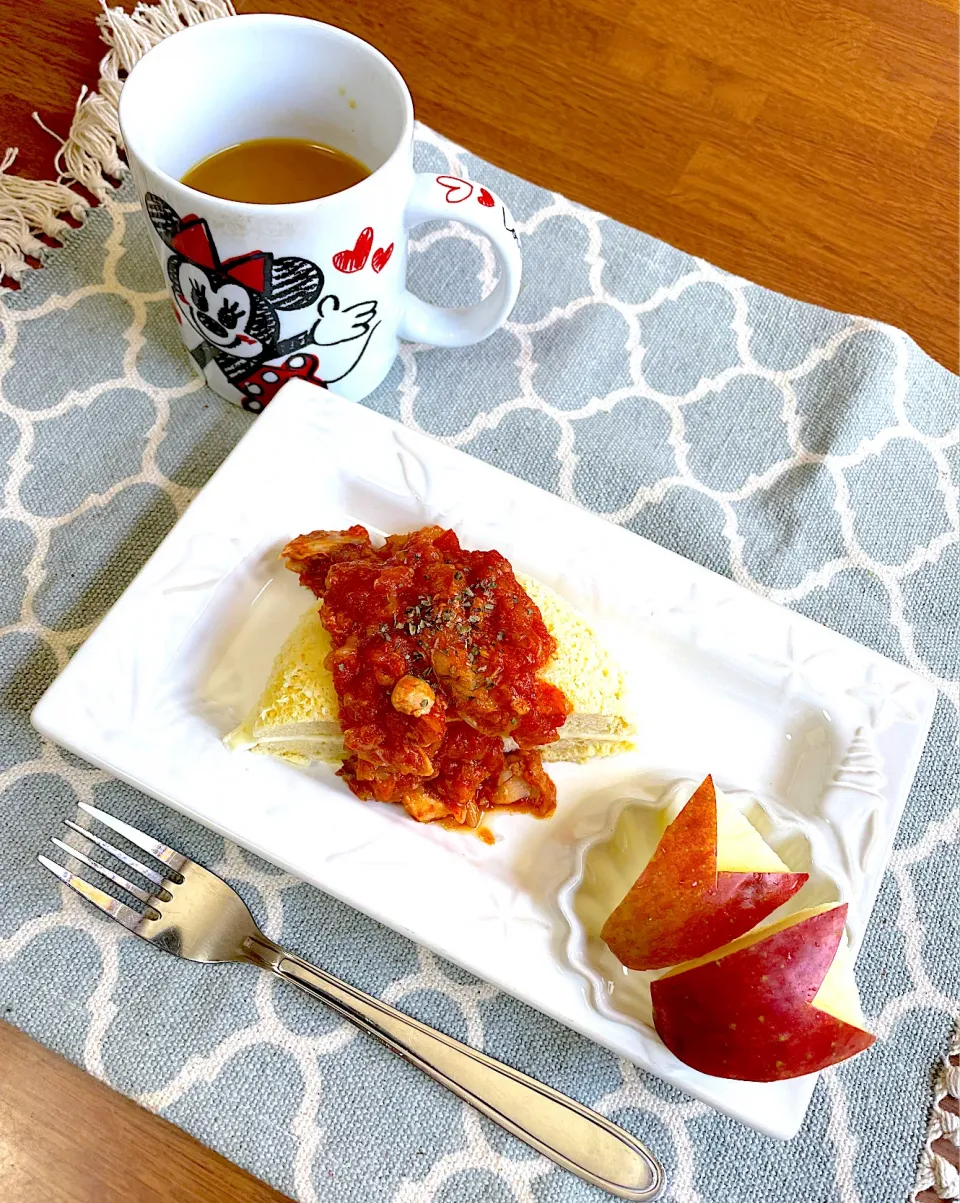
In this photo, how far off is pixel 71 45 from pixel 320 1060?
5.07 ft

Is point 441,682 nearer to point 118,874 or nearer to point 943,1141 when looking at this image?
point 118,874

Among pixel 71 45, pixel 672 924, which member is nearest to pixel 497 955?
pixel 672 924

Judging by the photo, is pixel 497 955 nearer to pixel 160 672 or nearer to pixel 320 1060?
pixel 320 1060

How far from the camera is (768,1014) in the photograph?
37.6 inches

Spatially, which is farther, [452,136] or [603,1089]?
[452,136]

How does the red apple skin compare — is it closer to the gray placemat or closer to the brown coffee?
the gray placemat

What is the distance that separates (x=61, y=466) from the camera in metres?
1.37

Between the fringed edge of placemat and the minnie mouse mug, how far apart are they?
107 cm

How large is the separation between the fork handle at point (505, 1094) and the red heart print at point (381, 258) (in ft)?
2.60

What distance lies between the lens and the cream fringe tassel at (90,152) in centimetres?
148

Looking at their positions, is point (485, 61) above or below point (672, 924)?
above

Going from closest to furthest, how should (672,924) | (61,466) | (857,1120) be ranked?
(672,924)
(857,1120)
(61,466)

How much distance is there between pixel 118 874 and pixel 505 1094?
49 centimetres

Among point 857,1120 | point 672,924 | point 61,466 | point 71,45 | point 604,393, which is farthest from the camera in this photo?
point 71,45
